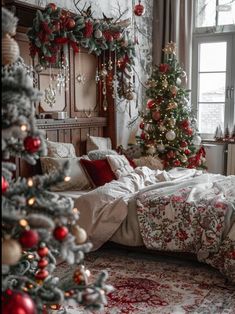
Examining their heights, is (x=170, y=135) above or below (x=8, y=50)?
below

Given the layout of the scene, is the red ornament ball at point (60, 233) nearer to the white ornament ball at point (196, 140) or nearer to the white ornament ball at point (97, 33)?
the white ornament ball at point (97, 33)

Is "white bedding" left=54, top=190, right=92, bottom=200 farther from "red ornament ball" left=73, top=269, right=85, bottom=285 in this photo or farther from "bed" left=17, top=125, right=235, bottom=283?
"red ornament ball" left=73, top=269, right=85, bottom=285

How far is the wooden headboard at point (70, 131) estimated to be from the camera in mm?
4180

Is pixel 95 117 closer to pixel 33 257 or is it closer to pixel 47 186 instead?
pixel 33 257

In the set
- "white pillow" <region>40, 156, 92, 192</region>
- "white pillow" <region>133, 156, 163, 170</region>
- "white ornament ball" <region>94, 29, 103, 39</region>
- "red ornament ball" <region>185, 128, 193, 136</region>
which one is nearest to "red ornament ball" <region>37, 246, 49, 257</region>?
"white pillow" <region>40, 156, 92, 192</region>

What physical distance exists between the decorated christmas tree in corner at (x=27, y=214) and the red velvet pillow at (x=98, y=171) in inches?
98.3

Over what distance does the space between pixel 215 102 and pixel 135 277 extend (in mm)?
3896

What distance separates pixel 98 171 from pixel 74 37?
1.41 metres

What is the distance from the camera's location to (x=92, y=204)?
11.8ft

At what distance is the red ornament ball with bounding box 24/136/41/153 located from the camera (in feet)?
4.87

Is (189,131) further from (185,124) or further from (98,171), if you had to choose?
(98,171)

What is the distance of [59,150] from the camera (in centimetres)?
431

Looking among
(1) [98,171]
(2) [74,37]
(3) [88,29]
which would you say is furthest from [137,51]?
(1) [98,171]

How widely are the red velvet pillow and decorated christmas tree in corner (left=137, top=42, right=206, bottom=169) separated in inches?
61.1
